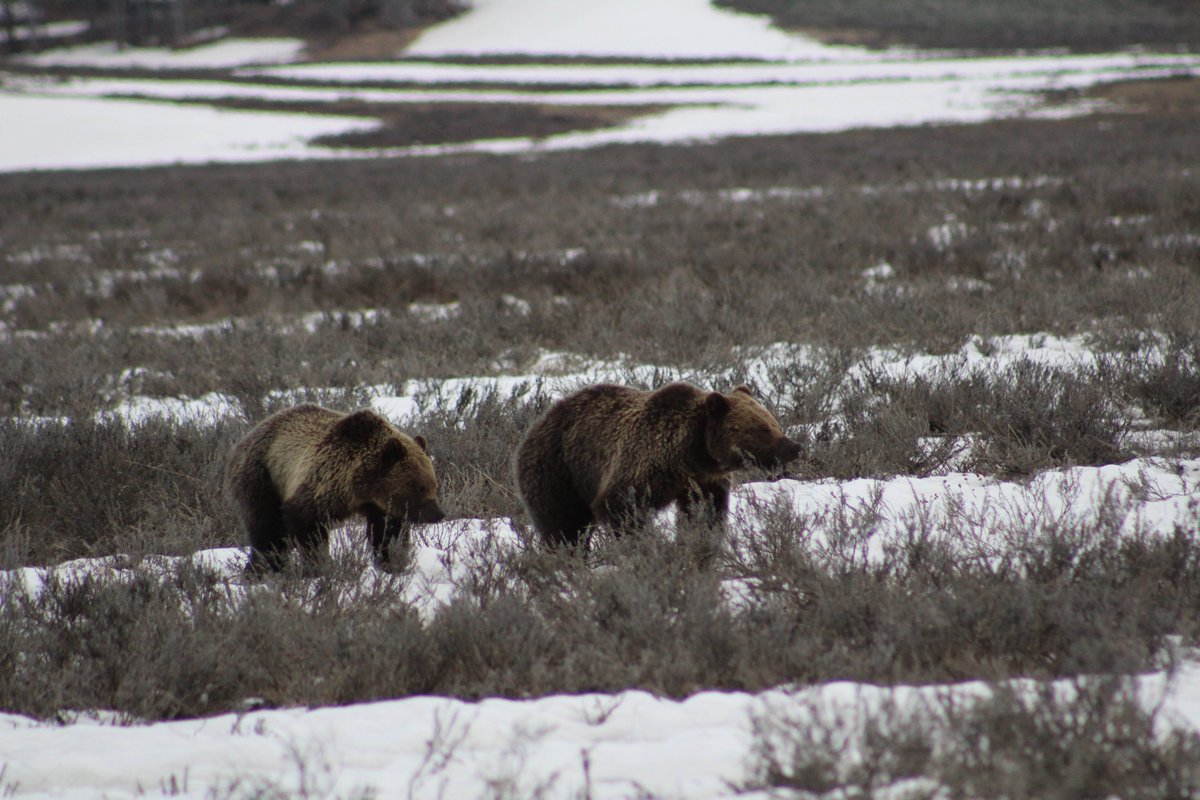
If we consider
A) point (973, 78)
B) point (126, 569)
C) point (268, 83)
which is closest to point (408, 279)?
point (126, 569)

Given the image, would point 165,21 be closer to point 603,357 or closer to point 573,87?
point 573,87

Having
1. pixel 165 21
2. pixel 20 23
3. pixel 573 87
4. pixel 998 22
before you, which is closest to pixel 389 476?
pixel 573 87

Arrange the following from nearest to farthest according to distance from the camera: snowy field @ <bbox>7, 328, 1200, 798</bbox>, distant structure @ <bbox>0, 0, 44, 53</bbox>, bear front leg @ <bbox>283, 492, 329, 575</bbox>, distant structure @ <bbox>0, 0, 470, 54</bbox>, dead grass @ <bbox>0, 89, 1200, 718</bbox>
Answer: snowy field @ <bbox>7, 328, 1200, 798</bbox> < dead grass @ <bbox>0, 89, 1200, 718</bbox> < bear front leg @ <bbox>283, 492, 329, 575</bbox> < distant structure @ <bbox>0, 0, 470, 54</bbox> < distant structure @ <bbox>0, 0, 44, 53</bbox>

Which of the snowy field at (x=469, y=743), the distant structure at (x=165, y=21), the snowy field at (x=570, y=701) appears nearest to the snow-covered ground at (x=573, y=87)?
the distant structure at (x=165, y=21)

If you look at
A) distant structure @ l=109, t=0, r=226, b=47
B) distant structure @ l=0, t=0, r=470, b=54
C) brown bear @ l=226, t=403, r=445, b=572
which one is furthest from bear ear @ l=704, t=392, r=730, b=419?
distant structure @ l=109, t=0, r=226, b=47

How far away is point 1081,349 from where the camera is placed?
24.7 ft

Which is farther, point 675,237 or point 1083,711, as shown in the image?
point 675,237

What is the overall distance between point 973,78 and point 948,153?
2765 cm

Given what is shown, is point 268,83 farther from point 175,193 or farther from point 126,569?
point 126,569

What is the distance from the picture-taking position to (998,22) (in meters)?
66.3

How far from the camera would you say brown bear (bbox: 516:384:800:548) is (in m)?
4.19

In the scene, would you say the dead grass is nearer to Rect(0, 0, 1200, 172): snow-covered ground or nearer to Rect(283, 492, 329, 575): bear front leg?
Rect(283, 492, 329, 575): bear front leg

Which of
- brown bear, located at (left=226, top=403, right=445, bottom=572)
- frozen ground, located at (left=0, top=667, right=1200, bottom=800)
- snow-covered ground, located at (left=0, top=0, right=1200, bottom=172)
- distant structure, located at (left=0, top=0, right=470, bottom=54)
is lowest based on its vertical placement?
frozen ground, located at (left=0, top=667, right=1200, bottom=800)

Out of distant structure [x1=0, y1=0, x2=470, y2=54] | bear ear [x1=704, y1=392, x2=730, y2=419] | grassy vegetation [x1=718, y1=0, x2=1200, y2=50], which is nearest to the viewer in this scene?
bear ear [x1=704, y1=392, x2=730, y2=419]
